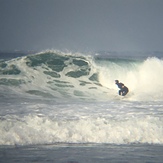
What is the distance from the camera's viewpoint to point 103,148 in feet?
25.2

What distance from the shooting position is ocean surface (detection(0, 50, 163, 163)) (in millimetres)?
7219

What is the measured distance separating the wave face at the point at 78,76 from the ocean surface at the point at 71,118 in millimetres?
43

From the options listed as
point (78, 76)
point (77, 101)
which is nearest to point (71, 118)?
point (77, 101)

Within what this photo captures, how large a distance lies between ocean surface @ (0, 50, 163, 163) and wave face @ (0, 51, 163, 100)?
0.14ft

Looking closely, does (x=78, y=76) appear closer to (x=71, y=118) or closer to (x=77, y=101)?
(x=77, y=101)

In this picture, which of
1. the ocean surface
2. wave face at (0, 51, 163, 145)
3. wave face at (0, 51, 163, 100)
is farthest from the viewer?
wave face at (0, 51, 163, 100)

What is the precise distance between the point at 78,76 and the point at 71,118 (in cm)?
891

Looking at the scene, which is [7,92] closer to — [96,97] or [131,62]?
[96,97]

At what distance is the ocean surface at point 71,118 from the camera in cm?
722

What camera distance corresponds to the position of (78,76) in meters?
18.6

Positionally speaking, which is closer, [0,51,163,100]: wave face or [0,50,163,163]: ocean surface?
[0,50,163,163]: ocean surface

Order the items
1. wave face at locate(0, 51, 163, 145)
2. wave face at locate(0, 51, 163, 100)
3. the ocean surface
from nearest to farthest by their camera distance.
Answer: the ocean surface, wave face at locate(0, 51, 163, 145), wave face at locate(0, 51, 163, 100)

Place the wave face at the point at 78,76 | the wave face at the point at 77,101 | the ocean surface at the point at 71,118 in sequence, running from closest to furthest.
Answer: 1. the ocean surface at the point at 71,118
2. the wave face at the point at 77,101
3. the wave face at the point at 78,76

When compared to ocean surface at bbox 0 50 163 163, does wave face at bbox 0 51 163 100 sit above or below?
above
